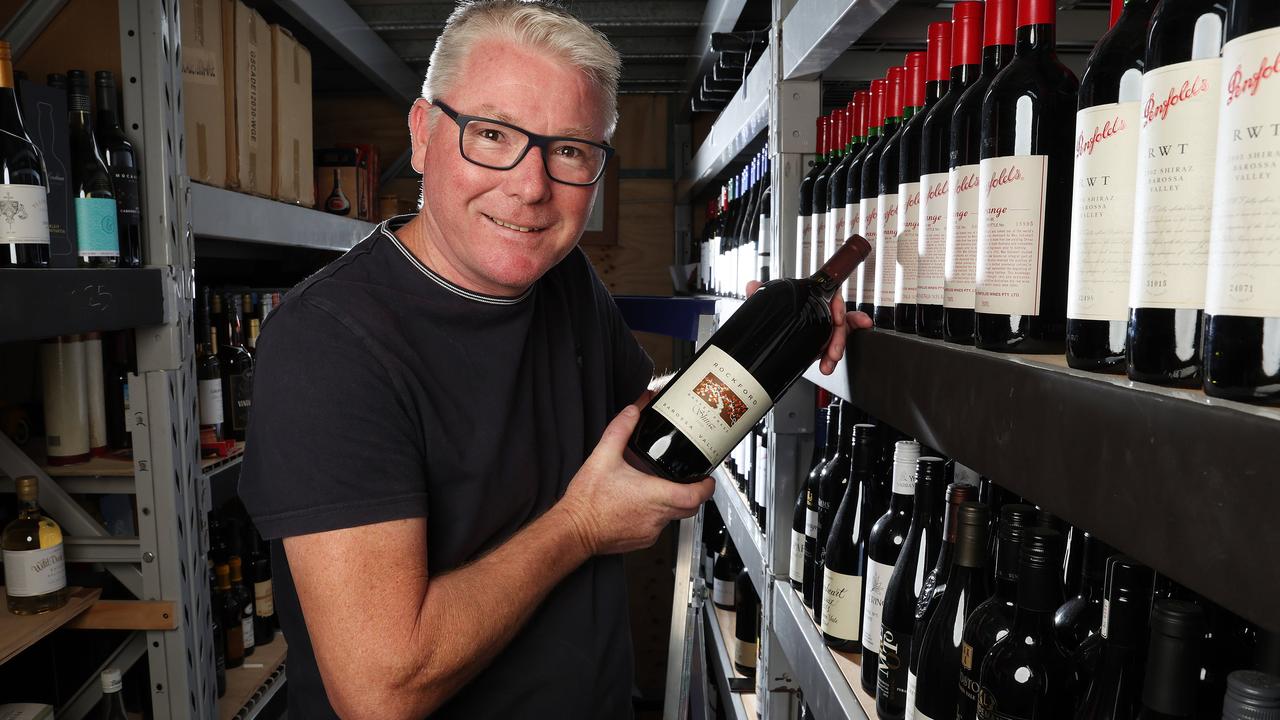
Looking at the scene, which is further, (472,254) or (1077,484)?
(472,254)

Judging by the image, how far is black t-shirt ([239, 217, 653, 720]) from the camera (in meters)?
0.92

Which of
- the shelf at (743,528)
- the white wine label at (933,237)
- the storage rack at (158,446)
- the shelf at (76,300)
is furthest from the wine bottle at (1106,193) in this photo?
the storage rack at (158,446)

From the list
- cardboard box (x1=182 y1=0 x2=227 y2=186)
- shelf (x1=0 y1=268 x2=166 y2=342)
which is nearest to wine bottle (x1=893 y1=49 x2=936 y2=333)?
shelf (x1=0 y1=268 x2=166 y2=342)

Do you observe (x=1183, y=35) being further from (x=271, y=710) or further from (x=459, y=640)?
(x=271, y=710)

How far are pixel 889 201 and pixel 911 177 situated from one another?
5 centimetres

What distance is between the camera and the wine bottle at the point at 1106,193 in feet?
1.81

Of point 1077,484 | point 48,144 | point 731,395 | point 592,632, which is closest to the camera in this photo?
point 1077,484

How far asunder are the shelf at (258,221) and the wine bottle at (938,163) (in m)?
1.44

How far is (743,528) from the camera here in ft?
5.83

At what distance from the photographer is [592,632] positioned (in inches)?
49.2

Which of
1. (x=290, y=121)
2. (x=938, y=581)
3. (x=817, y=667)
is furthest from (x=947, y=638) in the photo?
(x=290, y=121)

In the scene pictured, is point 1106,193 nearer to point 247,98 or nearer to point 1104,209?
point 1104,209

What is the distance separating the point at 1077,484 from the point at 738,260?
1.70 metres

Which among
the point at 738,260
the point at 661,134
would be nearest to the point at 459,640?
the point at 738,260
